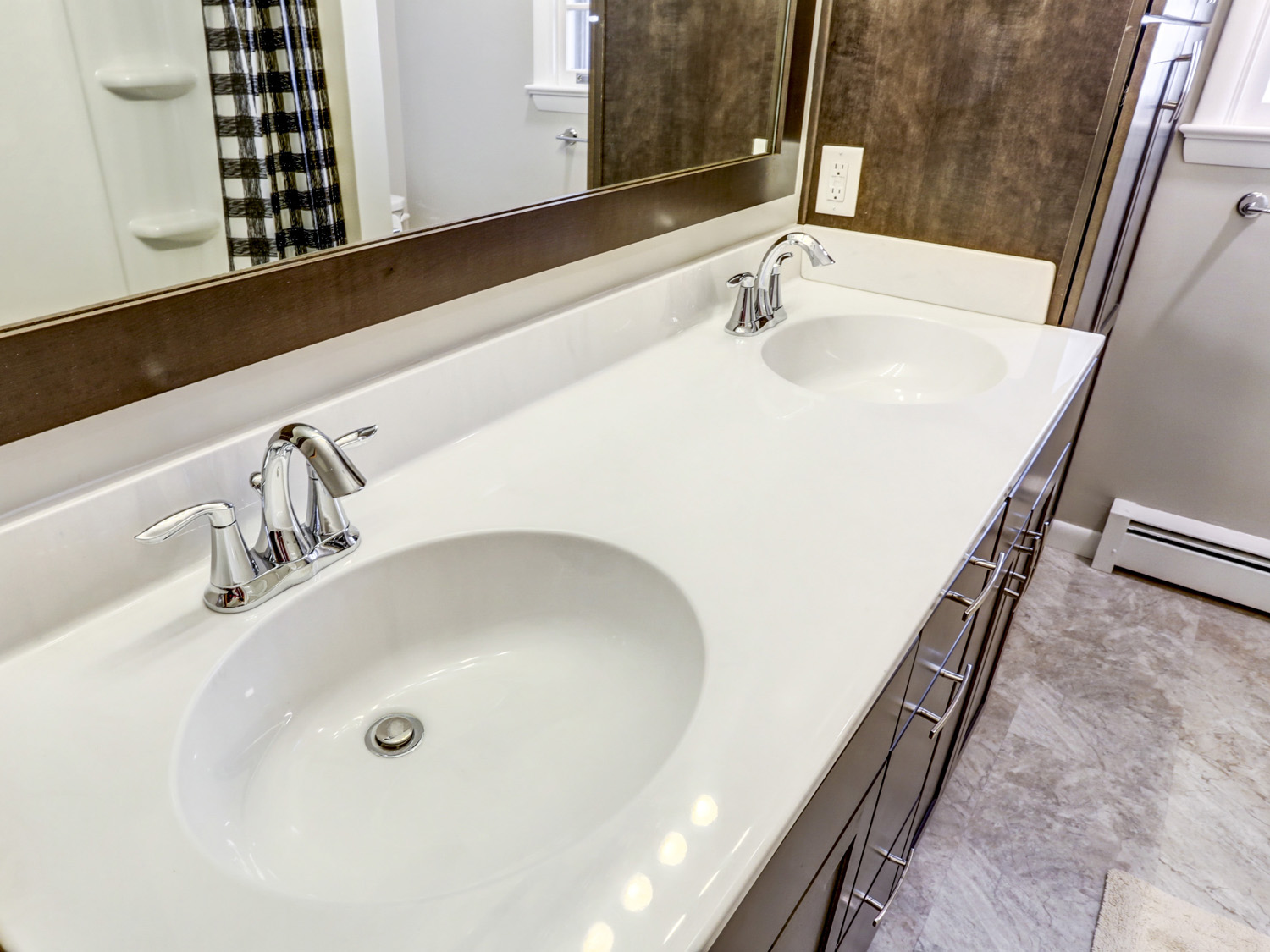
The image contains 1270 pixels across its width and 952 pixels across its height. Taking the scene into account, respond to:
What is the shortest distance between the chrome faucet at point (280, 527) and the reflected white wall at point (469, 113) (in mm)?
321

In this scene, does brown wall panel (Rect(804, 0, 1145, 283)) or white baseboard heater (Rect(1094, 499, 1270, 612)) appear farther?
white baseboard heater (Rect(1094, 499, 1270, 612))

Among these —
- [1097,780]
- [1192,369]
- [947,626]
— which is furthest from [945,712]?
[1192,369]

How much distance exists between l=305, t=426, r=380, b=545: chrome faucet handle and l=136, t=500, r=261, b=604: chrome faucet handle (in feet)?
0.21

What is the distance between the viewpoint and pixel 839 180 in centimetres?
158

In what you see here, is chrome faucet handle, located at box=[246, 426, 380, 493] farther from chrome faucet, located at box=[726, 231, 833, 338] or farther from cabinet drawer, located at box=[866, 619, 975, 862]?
chrome faucet, located at box=[726, 231, 833, 338]

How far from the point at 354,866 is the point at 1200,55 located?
2.17 meters

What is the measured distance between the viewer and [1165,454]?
210 cm

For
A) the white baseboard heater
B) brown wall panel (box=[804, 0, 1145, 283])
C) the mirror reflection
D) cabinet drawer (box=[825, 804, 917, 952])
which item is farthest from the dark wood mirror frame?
the white baseboard heater

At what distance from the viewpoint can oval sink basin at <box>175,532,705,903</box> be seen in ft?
1.97

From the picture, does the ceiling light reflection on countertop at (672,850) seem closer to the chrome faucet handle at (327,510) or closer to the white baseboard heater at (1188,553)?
the chrome faucet handle at (327,510)

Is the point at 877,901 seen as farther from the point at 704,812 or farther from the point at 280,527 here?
the point at 280,527

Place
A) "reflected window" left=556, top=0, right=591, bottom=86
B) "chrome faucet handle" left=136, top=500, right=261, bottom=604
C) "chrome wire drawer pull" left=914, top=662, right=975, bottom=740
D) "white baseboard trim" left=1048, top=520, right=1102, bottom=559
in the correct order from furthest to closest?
"white baseboard trim" left=1048, top=520, right=1102, bottom=559 → "reflected window" left=556, top=0, right=591, bottom=86 → "chrome wire drawer pull" left=914, top=662, right=975, bottom=740 → "chrome faucet handle" left=136, top=500, right=261, bottom=604

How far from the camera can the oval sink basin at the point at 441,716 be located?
599 mm

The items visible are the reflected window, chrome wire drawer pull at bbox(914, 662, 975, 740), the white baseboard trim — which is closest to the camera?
chrome wire drawer pull at bbox(914, 662, 975, 740)
